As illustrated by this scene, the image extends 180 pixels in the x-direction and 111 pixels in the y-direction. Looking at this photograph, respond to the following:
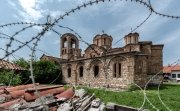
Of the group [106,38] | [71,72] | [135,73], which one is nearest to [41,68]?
[71,72]

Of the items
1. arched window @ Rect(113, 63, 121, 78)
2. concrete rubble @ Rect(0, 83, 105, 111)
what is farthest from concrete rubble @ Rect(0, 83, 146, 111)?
arched window @ Rect(113, 63, 121, 78)

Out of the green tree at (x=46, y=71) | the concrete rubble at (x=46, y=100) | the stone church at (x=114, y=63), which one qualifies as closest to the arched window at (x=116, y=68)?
the stone church at (x=114, y=63)

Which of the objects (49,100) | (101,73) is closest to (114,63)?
(101,73)

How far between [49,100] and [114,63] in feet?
85.4

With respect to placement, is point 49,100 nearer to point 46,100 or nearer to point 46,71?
point 46,100

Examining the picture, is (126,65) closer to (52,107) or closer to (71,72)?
(71,72)

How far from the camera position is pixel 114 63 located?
3158cm

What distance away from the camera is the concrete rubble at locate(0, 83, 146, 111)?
18.3ft

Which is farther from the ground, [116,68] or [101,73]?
[116,68]

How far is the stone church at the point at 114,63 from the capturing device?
30.2 metres

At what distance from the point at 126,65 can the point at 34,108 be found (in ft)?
83.9

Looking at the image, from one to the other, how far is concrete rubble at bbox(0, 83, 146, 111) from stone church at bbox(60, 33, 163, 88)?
19.0 metres

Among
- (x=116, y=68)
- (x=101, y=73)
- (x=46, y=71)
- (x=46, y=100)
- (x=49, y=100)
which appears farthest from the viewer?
(x=46, y=71)

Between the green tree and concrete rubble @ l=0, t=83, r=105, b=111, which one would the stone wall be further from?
concrete rubble @ l=0, t=83, r=105, b=111
